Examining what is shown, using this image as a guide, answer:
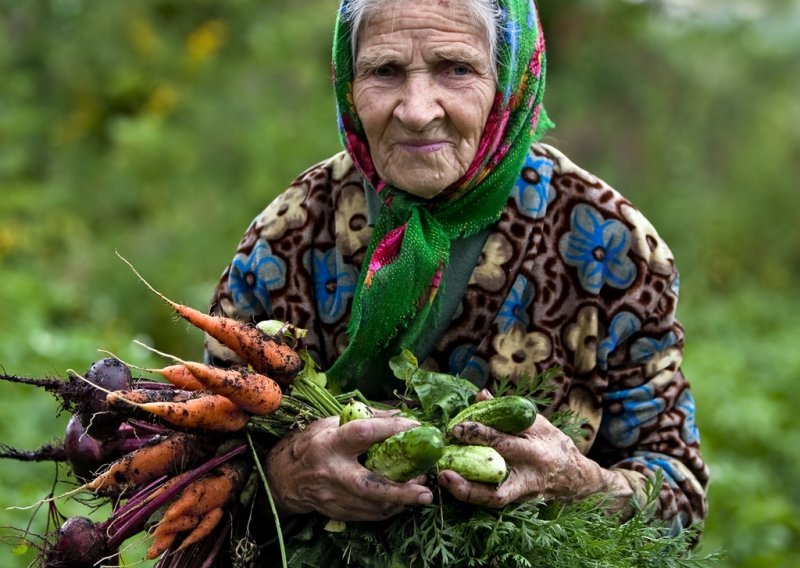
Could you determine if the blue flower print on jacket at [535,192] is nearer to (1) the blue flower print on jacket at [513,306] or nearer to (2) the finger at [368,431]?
(1) the blue flower print on jacket at [513,306]

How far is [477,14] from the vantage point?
7.98 ft

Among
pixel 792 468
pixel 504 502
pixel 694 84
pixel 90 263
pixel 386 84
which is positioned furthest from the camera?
pixel 694 84

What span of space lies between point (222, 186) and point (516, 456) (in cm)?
642

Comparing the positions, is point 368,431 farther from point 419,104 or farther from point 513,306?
point 419,104

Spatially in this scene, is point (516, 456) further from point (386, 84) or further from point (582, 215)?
point (386, 84)

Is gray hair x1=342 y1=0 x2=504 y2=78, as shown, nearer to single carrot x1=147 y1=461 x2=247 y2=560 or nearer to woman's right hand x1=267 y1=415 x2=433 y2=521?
woman's right hand x1=267 y1=415 x2=433 y2=521

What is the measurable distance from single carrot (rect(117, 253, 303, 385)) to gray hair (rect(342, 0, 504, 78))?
0.67 meters

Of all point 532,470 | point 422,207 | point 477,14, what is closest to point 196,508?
point 532,470

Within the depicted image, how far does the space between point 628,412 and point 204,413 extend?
0.97 metres

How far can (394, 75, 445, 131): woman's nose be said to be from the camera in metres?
2.39

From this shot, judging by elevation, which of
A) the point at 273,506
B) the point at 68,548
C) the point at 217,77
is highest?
the point at 217,77

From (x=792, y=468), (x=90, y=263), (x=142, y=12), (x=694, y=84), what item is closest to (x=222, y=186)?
(x=90, y=263)

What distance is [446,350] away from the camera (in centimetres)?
261

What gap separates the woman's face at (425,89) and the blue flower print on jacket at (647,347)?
554mm
